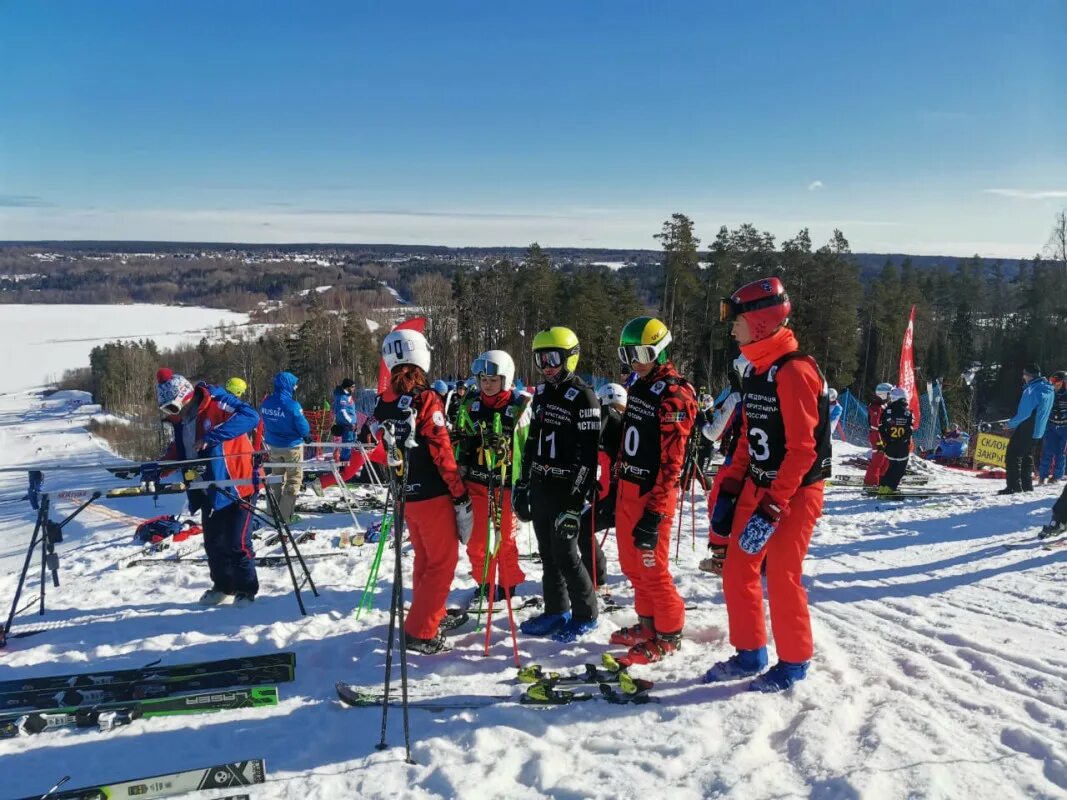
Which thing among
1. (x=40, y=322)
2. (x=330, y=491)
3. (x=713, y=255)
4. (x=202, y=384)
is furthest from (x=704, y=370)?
(x=40, y=322)

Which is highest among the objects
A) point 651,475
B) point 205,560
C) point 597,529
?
→ point 651,475

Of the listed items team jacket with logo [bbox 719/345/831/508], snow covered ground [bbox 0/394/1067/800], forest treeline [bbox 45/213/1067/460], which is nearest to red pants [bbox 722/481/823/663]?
team jacket with logo [bbox 719/345/831/508]

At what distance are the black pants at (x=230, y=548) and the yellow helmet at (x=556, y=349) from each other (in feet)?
10.7

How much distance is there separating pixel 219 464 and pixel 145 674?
6.74ft

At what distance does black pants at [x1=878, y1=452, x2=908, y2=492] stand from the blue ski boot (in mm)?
8880

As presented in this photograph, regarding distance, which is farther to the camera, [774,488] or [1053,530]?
[1053,530]

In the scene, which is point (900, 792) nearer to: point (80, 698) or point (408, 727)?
point (408, 727)

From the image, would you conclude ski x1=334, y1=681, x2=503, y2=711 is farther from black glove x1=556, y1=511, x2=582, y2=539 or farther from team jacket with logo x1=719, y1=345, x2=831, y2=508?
team jacket with logo x1=719, y1=345, x2=831, y2=508

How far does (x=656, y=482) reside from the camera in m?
4.66

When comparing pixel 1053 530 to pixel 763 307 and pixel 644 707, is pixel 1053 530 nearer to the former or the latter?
pixel 763 307

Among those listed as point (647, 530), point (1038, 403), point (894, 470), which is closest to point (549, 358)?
point (647, 530)

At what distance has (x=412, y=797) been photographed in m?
3.35

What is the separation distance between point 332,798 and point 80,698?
2232 millimetres

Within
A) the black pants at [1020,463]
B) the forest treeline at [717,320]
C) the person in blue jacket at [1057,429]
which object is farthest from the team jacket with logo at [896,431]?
the forest treeline at [717,320]
